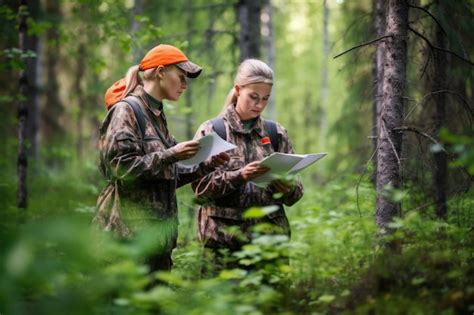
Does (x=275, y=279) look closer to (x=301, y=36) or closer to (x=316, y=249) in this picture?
(x=316, y=249)

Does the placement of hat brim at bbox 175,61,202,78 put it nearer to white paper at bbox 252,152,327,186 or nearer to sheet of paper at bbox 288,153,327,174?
white paper at bbox 252,152,327,186

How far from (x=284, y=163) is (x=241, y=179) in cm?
38

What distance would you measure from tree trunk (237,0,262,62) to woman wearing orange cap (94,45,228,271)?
5.27 meters

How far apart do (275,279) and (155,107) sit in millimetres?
1726

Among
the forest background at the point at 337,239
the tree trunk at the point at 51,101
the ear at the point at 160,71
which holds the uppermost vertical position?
the tree trunk at the point at 51,101

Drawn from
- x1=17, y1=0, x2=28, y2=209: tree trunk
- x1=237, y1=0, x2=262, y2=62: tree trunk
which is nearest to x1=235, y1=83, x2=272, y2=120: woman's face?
x1=237, y1=0, x2=262, y2=62: tree trunk

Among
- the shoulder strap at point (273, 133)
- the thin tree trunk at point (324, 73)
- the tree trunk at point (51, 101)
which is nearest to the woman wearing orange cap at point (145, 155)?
the shoulder strap at point (273, 133)

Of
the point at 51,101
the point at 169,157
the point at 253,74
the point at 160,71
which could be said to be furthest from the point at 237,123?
the point at 51,101

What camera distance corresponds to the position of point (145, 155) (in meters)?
3.91

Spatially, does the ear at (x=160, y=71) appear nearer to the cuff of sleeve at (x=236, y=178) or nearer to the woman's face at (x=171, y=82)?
the woman's face at (x=171, y=82)

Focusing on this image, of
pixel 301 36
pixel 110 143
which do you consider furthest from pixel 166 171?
pixel 301 36

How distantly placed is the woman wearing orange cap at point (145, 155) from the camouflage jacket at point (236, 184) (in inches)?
7.2

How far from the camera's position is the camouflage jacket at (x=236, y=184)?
4.45 m

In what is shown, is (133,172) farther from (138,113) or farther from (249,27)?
(249,27)
